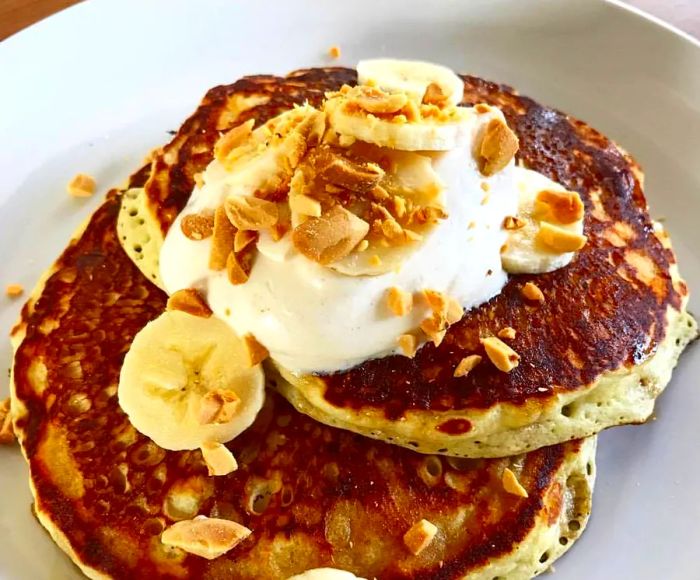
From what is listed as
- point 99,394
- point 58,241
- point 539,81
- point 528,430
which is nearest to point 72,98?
point 58,241

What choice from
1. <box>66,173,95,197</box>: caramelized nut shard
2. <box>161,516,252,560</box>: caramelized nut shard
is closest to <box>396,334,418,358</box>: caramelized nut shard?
<box>161,516,252,560</box>: caramelized nut shard

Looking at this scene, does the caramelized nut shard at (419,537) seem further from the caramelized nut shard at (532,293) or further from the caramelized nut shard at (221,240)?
the caramelized nut shard at (221,240)

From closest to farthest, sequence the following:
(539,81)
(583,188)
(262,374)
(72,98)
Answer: (262,374), (583,188), (72,98), (539,81)

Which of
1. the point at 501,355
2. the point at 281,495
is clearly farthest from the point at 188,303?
the point at 501,355

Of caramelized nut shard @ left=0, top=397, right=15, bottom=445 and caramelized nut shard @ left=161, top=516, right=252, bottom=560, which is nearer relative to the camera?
caramelized nut shard @ left=161, top=516, right=252, bottom=560

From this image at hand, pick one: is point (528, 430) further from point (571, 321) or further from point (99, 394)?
point (99, 394)

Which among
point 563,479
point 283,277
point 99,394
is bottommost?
point 563,479

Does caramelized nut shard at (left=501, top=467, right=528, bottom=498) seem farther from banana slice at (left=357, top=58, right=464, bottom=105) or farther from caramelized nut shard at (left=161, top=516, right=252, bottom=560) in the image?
banana slice at (left=357, top=58, right=464, bottom=105)
